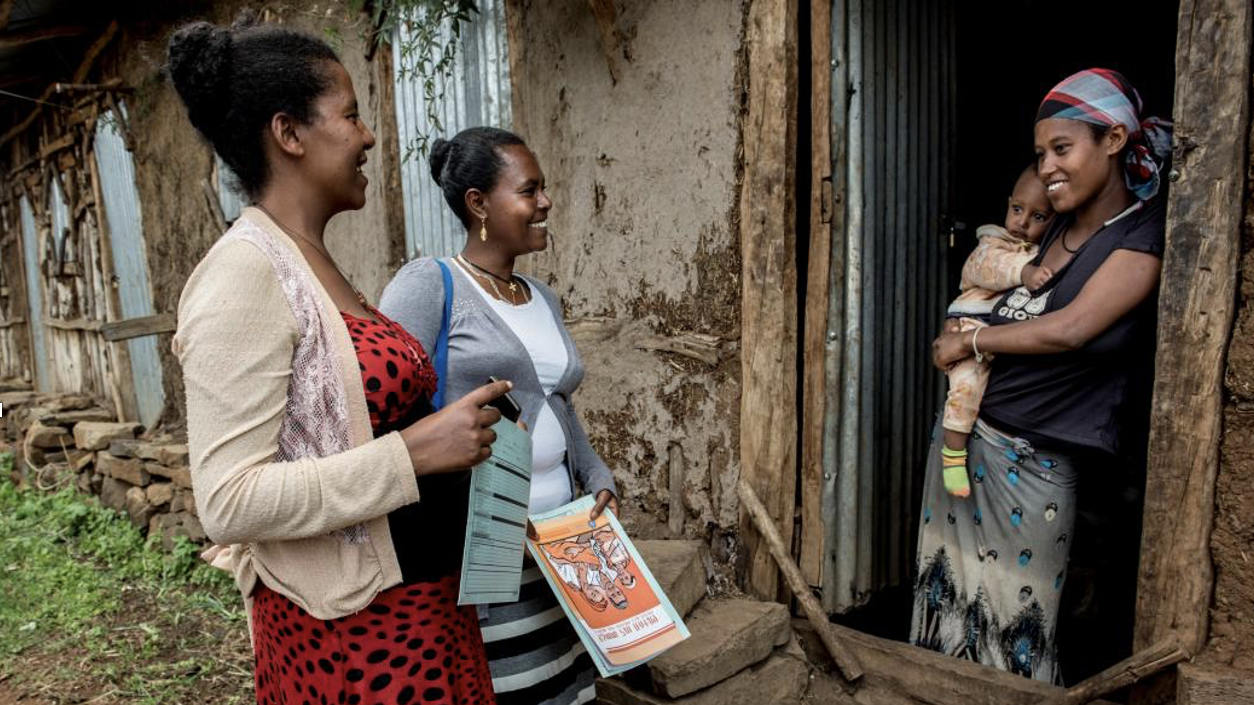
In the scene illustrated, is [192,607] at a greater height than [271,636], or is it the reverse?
[271,636]

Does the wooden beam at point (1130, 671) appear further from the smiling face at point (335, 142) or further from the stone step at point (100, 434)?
the stone step at point (100, 434)

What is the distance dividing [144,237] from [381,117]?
3.82 metres

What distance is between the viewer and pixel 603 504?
2307mm

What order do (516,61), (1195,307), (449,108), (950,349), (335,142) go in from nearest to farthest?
(335,142)
(1195,307)
(950,349)
(516,61)
(449,108)

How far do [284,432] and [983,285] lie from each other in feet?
7.42

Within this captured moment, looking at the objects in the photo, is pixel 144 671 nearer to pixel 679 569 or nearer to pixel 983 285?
pixel 679 569

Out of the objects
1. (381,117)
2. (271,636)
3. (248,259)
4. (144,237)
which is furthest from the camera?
(144,237)

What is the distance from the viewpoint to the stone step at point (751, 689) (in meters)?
2.92

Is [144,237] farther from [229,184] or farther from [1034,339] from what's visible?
[1034,339]

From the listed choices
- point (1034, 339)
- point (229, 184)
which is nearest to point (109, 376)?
point (229, 184)

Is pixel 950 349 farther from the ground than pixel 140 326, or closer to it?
farther from the ground

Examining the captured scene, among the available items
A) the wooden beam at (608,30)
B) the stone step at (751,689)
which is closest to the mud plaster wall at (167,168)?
the wooden beam at (608,30)

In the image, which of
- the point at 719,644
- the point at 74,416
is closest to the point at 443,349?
the point at 719,644

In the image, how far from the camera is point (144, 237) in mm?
7332
